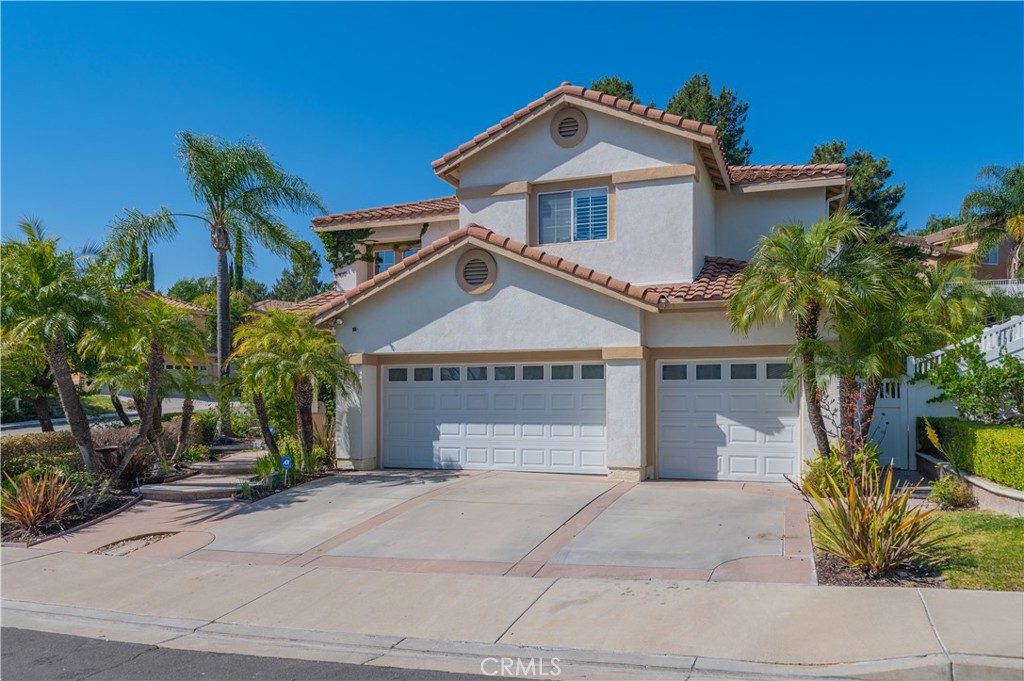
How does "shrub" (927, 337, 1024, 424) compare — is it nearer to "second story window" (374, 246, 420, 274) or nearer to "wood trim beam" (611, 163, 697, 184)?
"wood trim beam" (611, 163, 697, 184)

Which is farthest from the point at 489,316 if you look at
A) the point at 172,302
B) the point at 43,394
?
the point at 172,302

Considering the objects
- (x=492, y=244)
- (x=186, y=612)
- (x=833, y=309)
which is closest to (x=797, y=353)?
(x=833, y=309)

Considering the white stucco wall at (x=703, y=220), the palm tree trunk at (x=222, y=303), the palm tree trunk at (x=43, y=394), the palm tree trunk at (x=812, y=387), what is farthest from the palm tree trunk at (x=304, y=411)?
the palm tree trunk at (x=43, y=394)

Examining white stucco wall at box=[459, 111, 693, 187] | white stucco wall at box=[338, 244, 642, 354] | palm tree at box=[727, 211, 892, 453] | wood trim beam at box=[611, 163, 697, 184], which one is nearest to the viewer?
palm tree at box=[727, 211, 892, 453]

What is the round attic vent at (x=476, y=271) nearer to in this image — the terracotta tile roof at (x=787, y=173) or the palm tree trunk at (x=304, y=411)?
the palm tree trunk at (x=304, y=411)

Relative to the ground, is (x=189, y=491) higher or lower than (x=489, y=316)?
lower

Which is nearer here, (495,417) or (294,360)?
(294,360)

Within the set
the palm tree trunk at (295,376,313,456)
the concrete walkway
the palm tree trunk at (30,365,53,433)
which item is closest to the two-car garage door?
the palm tree trunk at (295,376,313,456)

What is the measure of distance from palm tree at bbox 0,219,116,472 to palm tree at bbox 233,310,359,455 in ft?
8.70

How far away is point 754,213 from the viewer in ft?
59.2

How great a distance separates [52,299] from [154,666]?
862cm

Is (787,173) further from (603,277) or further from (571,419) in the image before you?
(571,419)

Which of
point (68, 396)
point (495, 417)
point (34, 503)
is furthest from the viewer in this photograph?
point (495, 417)

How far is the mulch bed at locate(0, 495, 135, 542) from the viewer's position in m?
12.2
